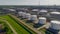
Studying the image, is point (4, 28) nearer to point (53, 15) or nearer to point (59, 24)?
point (59, 24)

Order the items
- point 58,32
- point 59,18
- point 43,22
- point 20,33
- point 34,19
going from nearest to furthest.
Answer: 1. point 20,33
2. point 58,32
3. point 43,22
4. point 34,19
5. point 59,18

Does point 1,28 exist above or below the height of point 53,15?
above

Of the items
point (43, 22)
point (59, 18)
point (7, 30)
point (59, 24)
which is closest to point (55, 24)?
point (59, 24)

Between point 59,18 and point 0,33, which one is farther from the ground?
point 0,33

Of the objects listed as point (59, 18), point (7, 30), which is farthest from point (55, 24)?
point (59, 18)

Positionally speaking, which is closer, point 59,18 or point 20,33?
point 20,33

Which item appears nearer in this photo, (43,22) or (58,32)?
(58,32)

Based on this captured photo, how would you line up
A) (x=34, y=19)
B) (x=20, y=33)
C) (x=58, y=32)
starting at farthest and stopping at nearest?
(x=34, y=19), (x=58, y=32), (x=20, y=33)

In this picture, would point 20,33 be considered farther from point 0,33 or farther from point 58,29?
point 58,29

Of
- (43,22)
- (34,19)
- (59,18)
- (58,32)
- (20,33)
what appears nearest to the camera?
(20,33)
